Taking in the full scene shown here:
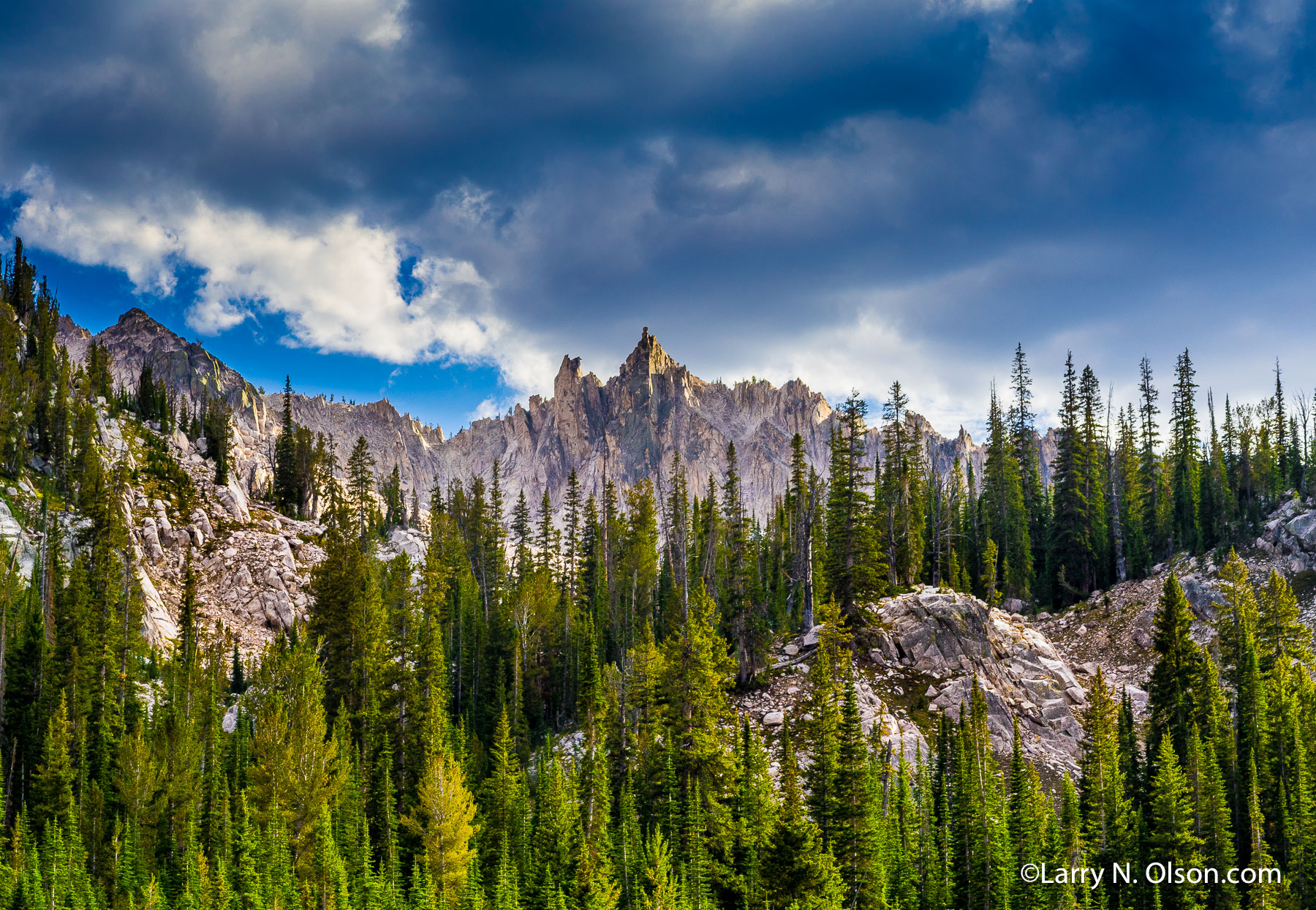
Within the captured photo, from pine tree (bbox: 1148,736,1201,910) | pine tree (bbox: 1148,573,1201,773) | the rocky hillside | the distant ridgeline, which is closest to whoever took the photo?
the distant ridgeline

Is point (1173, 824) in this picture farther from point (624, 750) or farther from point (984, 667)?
point (624, 750)

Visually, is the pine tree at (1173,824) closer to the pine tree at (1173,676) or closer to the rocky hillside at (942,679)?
the pine tree at (1173,676)

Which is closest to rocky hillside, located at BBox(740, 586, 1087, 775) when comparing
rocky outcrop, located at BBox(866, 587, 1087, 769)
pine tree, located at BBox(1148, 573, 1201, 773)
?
rocky outcrop, located at BBox(866, 587, 1087, 769)

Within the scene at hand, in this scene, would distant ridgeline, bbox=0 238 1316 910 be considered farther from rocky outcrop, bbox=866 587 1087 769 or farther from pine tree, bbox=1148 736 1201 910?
rocky outcrop, bbox=866 587 1087 769

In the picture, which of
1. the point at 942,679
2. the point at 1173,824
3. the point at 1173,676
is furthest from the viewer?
the point at 942,679

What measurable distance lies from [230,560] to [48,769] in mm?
43093

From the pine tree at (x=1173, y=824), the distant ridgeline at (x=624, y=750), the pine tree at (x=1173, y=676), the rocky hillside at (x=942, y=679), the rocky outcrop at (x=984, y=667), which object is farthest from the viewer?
the rocky outcrop at (x=984, y=667)

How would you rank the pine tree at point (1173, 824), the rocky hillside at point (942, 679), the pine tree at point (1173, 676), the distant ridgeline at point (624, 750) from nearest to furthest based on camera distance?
the distant ridgeline at point (624, 750), the pine tree at point (1173, 824), the pine tree at point (1173, 676), the rocky hillside at point (942, 679)

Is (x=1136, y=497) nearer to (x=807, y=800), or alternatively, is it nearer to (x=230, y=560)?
(x=807, y=800)

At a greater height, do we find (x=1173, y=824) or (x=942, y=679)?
(x=942, y=679)

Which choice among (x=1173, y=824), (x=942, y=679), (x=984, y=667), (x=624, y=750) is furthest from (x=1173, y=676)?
(x=624, y=750)

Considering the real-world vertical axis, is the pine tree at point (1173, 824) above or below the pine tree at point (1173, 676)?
below

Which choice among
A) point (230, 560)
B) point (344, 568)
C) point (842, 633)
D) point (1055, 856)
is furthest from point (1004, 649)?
point (230, 560)

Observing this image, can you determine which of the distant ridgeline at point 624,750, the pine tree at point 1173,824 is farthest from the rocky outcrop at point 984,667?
the pine tree at point 1173,824
